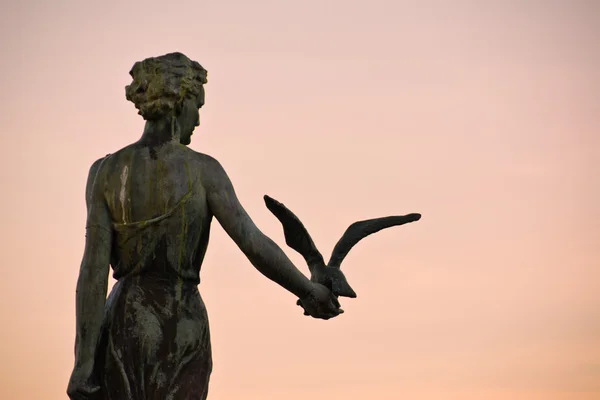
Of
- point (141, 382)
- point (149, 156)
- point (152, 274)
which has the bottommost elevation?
point (141, 382)

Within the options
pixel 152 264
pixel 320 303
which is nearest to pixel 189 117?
pixel 152 264

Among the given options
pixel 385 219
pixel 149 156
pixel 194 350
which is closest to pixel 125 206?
pixel 149 156

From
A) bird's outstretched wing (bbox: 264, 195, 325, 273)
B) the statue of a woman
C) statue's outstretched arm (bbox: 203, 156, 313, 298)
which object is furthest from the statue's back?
bird's outstretched wing (bbox: 264, 195, 325, 273)

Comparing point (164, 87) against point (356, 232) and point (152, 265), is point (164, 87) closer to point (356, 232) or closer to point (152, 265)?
point (152, 265)

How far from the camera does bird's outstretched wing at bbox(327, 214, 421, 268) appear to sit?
41.1ft

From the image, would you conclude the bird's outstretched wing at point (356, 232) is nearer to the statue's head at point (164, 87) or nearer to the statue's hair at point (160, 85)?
the statue's head at point (164, 87)

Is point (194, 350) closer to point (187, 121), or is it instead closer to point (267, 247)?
point (267, 247)

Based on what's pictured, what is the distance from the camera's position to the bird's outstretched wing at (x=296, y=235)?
1230cm

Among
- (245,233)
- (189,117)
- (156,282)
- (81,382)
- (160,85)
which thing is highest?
(160,85)

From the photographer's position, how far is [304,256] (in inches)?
496

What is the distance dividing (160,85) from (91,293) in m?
1.77

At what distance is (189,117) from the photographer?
12.4 m

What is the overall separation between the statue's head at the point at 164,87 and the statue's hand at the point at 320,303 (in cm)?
170

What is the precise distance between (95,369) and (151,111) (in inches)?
83.4
